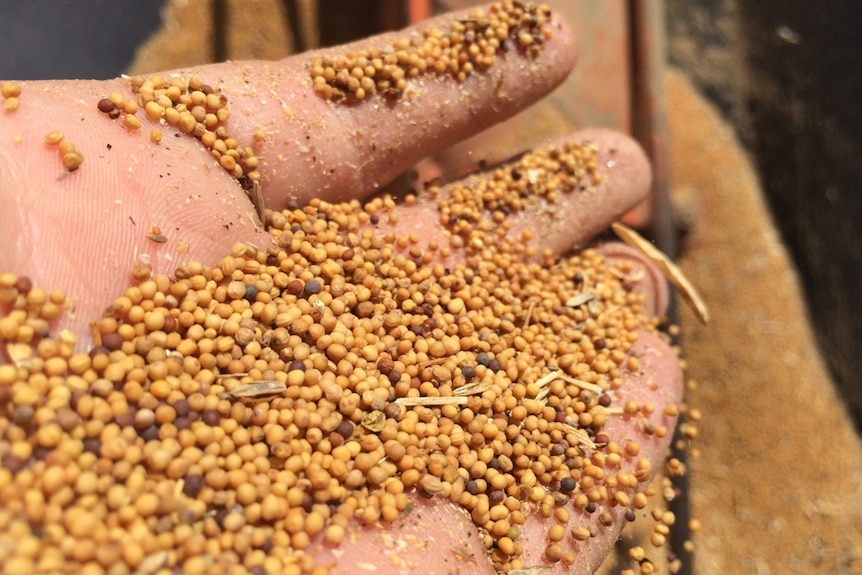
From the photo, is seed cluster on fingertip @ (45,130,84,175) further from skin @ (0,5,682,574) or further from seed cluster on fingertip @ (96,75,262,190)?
seed cluster on fingertip @ (96,75,262,190)

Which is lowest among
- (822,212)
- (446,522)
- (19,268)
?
(822,212)

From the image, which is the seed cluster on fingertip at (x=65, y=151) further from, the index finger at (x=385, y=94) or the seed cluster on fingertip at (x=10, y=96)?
the index finger at (x=385, y=94)

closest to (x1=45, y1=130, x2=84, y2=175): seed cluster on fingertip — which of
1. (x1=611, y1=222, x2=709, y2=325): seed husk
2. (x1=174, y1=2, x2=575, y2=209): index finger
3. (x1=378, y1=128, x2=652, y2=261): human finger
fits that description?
(x1=174, y1=2, x2=575, y2=209): index finger

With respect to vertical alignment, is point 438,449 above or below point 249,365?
below

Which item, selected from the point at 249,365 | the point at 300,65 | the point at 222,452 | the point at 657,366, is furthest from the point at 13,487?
the point at 657,366

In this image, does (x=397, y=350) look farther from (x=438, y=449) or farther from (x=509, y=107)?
(x=509, y=107)

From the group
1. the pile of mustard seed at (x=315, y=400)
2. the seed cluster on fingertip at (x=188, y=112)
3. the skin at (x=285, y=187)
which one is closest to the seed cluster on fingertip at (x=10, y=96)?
the skin at (x=285, y=187)
